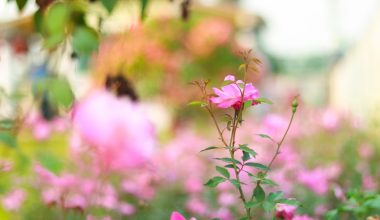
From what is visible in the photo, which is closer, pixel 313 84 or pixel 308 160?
pixel 308 160

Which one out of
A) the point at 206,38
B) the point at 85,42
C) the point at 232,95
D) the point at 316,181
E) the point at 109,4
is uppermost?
the point at 206,38

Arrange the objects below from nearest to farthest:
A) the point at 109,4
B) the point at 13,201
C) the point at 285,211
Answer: the point at 285,211, the point at 109,4, the point at 13,201

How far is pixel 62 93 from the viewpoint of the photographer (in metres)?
1.47

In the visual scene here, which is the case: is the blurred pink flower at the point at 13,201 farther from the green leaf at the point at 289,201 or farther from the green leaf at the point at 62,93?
the green leaf at the point at 289,201

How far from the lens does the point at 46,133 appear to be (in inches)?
200

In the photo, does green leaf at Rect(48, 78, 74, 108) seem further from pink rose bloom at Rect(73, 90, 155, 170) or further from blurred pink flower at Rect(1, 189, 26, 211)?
blurred pink flower at Rect(1, 189, 26, 211)

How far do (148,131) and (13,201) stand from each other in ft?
7.37

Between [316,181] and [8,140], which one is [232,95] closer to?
[8,140]

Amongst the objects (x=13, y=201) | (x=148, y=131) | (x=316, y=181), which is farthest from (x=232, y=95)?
(x=13, y=201)

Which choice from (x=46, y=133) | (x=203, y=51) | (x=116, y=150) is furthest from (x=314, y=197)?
(x=203, y=51)

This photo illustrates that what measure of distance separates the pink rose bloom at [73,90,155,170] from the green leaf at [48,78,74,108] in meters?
0.22

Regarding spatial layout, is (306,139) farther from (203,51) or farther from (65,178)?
(203,51)

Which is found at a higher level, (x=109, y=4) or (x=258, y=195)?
(x=109, y=4)

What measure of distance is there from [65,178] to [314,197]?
1111mm
